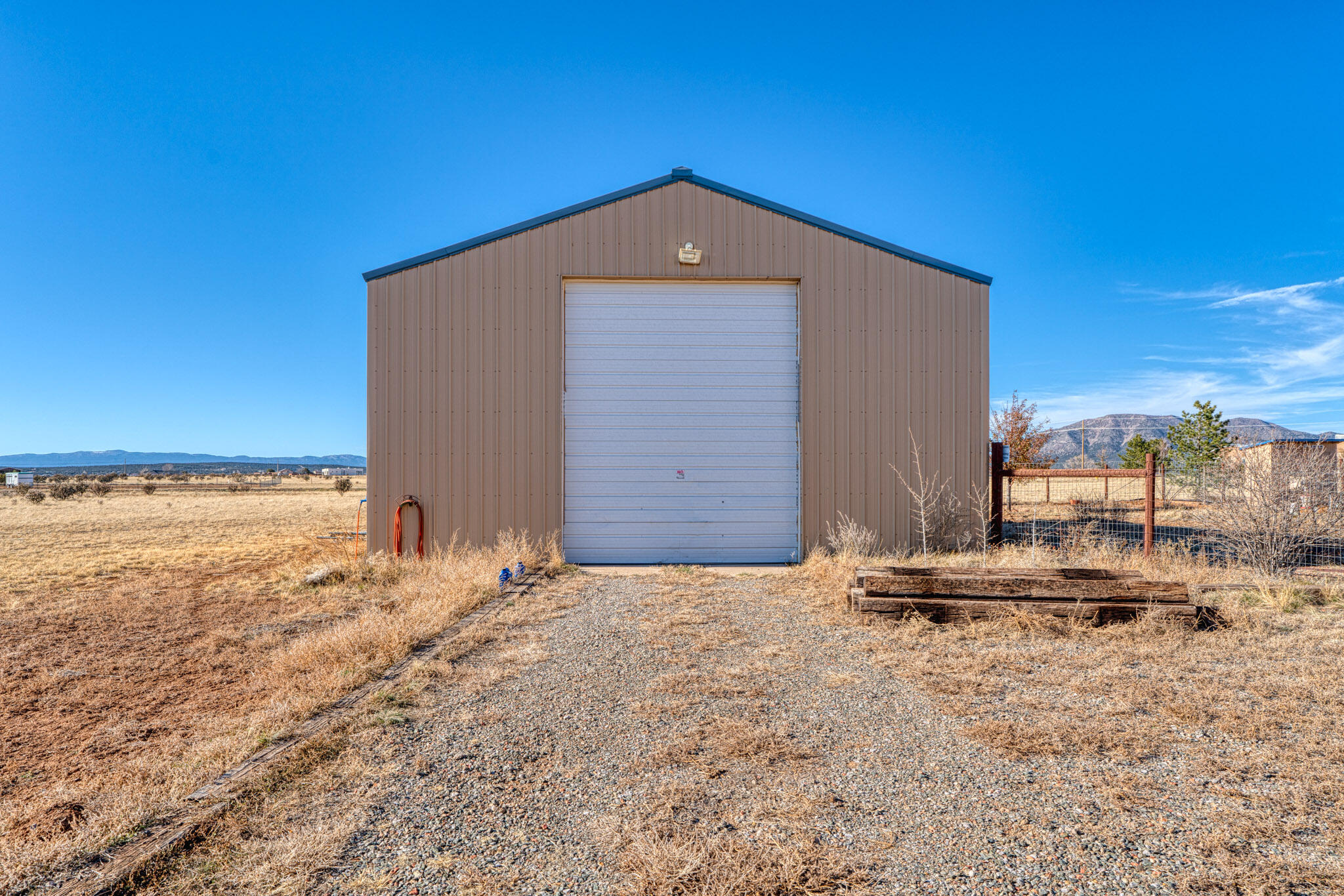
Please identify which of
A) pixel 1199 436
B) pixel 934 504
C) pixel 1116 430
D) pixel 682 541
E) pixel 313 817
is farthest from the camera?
pixel 1116 430

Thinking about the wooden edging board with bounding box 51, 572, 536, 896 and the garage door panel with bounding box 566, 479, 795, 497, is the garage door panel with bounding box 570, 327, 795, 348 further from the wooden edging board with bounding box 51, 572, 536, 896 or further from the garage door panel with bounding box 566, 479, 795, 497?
the wooden edging board with bounding box 51, 572, 536, 896

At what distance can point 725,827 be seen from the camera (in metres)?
2.62

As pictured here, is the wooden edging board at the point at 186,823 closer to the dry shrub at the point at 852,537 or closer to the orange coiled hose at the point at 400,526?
the orange coiled hose at the point at 400,526

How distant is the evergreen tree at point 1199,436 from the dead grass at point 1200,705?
23.1 m

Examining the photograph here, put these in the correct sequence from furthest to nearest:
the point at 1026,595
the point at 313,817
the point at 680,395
Answer: 1. the point at 680,395
2. the point at 1026,595
3. the point at 313,817

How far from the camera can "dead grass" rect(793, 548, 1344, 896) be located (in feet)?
8.45

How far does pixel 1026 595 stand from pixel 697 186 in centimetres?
738

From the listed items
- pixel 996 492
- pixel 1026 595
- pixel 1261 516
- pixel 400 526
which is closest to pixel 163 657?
pixel 400 526

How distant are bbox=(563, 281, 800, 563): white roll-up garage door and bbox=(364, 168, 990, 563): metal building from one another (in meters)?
A: 0.03

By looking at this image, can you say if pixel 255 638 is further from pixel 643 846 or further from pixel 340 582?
pixel 643 846

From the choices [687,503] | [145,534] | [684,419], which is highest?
[684,419]

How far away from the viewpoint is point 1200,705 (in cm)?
397

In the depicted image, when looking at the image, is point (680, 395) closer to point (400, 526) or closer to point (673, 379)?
point (673, 379)

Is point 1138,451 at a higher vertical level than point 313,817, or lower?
higher
